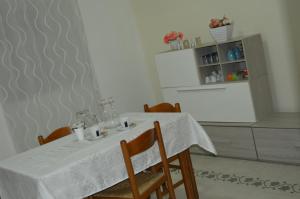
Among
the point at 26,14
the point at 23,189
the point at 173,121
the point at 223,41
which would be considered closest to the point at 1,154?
the point at 26,14

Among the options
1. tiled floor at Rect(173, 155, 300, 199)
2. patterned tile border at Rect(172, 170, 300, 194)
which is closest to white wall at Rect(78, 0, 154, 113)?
tiled floor at Rect(173, 155, 300, 199)

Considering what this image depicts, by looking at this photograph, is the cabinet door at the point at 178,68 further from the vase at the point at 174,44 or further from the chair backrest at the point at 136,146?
the chair backrest at the point at 136,146

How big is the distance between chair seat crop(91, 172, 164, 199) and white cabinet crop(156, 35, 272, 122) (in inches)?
55.6

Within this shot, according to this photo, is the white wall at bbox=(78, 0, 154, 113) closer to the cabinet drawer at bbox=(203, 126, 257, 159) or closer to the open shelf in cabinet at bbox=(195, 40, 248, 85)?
the open shelf in cabinet at bbox=(195, 40, 248, 85)

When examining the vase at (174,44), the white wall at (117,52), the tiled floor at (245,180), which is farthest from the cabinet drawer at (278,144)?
the white wall at (117,52)

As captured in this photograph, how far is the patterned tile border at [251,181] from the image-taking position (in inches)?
114

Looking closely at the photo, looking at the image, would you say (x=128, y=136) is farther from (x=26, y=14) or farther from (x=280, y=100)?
(x=26, y=14)

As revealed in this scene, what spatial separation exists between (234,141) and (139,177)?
55.6 inches

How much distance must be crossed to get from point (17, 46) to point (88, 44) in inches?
33.2

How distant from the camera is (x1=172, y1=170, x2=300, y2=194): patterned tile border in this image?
2.90 metres

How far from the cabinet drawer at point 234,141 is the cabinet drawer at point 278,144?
Answer: 0.08 m

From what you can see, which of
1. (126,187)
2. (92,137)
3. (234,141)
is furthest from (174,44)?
(126,187)

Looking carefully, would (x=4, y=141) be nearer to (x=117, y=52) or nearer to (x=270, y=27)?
(x=117, y=52)

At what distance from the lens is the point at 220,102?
373 cm
